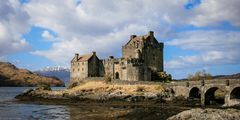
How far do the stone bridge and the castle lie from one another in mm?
14584

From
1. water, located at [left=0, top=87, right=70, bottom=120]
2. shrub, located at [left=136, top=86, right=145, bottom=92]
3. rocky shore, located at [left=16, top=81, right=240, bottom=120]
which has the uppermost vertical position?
shrub, located at [left=136, top=86, right=145, bottom=92]

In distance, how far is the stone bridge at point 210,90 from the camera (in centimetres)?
5769

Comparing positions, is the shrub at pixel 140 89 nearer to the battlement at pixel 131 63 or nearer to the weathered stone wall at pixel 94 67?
the battlement at pixel 131 63

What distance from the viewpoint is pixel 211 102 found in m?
61.7

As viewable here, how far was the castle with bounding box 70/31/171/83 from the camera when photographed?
8331cm

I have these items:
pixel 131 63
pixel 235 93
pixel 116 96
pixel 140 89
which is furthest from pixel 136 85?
pixel 235 93

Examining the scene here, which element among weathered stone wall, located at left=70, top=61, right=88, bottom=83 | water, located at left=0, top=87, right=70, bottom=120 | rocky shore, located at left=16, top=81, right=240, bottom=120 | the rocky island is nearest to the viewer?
water, located at left=0, top=87, right=70, bottom=120

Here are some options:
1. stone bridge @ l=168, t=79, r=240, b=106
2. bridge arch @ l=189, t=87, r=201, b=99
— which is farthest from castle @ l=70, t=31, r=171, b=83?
bridge arch @ l=189, t=87, r=201, b=99

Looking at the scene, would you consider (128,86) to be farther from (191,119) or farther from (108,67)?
(191,119)

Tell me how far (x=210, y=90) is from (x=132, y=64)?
2413cm

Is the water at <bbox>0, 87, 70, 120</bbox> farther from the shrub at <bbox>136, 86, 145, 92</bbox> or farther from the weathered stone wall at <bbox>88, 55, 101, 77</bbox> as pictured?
the weathered stone wall at <bbox>88, 55, 101, 77</bbox>

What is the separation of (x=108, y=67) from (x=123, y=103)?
83.5 feet

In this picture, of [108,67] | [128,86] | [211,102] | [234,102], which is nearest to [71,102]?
[128,86]

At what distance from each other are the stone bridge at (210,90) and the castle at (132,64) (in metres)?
14.6
